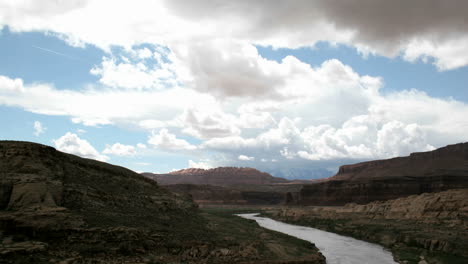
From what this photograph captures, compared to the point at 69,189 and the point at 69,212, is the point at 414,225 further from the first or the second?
the point at 69,212

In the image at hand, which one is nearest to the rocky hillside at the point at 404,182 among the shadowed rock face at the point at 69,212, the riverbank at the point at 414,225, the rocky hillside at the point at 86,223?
the riverbank at the point at 414,225

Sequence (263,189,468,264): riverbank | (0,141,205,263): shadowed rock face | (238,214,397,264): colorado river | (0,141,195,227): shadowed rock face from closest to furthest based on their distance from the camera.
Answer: (0,141,205,263): shadowed rock face
(0,141,195,227): shadowed rock face
(238,214,397,264): colorado river
(263,189,468,264): riverbank

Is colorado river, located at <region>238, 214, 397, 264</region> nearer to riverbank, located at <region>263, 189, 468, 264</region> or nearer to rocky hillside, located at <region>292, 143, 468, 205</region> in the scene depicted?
riverbank, located at <region>263, 189, 468, 264</region>

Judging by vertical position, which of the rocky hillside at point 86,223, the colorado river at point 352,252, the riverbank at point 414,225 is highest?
the rocky hillside at point 86,223

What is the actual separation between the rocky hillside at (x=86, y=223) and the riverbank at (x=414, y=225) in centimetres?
1342

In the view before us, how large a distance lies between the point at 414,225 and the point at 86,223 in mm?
46275

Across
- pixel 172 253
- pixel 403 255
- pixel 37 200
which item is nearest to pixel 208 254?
pixel 172 253

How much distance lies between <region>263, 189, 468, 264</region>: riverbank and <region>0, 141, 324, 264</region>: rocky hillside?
13.4m

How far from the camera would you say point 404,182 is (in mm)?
122625

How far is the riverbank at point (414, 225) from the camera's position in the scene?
118 feet

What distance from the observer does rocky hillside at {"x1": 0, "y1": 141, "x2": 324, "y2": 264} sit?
20078 millimetres

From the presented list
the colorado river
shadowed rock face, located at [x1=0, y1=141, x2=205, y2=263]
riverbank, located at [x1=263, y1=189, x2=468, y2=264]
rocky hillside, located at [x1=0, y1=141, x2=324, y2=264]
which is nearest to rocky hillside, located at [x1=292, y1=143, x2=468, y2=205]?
riverbank, located at [x1=263, y1=189, x2=468, y2=264]

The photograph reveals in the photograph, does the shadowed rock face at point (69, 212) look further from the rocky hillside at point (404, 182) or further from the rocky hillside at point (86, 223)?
the rocky hillside at point (404, 182)

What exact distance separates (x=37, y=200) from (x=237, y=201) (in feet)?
514
